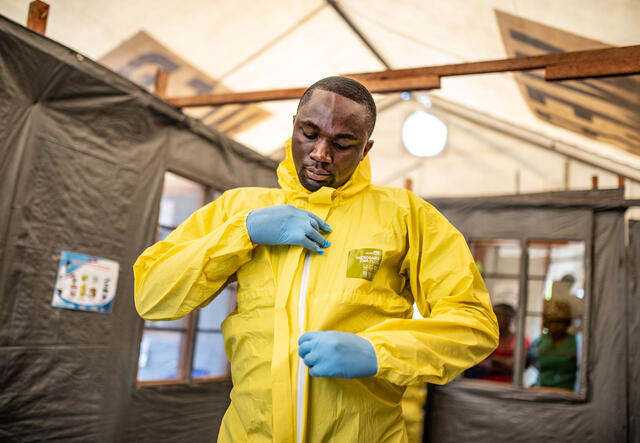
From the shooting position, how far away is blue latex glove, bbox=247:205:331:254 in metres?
1.12

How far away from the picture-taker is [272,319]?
3.71 ft

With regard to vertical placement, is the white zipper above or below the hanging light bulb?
below

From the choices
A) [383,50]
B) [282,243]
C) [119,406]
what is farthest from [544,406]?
[282,243]

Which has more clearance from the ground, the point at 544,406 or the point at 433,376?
the point at 433,376

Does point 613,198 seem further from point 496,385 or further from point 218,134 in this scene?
point 218,134

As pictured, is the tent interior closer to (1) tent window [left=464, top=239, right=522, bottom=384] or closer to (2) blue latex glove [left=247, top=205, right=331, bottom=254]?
(1) tent window [left=464, top=239, right=522, bottom=384]

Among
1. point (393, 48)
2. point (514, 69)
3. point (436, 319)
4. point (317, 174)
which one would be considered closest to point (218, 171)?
point (514, 69)

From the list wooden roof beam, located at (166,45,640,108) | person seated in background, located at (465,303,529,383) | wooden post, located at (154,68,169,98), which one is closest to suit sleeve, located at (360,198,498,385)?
wooden roof beam, located at (166,45,640,108)

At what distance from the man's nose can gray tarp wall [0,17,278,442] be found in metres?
1.84

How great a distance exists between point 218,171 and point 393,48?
2.26 metres

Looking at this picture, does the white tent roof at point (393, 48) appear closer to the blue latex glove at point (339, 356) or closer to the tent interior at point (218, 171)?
the tent interior at point (218, 171)

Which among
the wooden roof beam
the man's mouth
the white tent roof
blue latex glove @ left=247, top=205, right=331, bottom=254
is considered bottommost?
blue latex glove @ left=247, top=205, right=331, bottom=254

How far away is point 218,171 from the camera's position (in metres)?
3.90

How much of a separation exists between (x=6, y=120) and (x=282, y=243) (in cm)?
189
